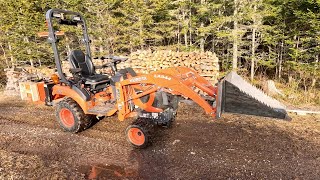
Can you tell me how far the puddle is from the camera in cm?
361

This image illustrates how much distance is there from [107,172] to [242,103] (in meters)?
2.31

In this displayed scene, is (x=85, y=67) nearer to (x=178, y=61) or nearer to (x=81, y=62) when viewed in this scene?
(x=81, y=62)

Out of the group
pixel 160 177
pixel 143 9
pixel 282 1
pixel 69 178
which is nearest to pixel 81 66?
pixel 69 178

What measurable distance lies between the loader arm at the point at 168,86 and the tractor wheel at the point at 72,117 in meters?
1.02

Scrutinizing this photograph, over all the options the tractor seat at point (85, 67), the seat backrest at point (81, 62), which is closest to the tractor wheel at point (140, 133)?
the tractor seat at point (85, 67)

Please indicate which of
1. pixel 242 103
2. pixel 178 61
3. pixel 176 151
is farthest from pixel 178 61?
pixel 242 103

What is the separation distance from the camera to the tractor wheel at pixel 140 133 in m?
4.25

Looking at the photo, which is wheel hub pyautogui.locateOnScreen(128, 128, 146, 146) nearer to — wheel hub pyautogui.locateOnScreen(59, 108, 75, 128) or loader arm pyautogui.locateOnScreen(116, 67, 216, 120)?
loader arm pyautogui.locateOnScreen(116, 67, 216, 120)

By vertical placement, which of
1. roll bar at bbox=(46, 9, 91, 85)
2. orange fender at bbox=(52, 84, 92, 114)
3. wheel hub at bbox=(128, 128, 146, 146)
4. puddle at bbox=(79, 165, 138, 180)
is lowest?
puddle at bbox=(79, 165, 138, 180)

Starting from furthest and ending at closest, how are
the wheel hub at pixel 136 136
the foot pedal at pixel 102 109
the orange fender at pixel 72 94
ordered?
the orange fender at pixel 72 94
the foot pedal at pixel 102 109
the wheel hub at pixel 136 136

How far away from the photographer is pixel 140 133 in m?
4.37

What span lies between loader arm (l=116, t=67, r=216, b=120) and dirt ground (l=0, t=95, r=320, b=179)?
82 centimetres

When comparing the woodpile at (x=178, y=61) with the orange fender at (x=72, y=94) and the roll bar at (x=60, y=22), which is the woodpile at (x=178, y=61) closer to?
the roll bar at (x=60, y=22)

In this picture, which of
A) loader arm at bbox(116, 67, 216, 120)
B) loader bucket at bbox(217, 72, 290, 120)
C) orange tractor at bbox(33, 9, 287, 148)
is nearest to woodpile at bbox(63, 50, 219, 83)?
orange tractor at bbox(33, 9, 287, 148)
